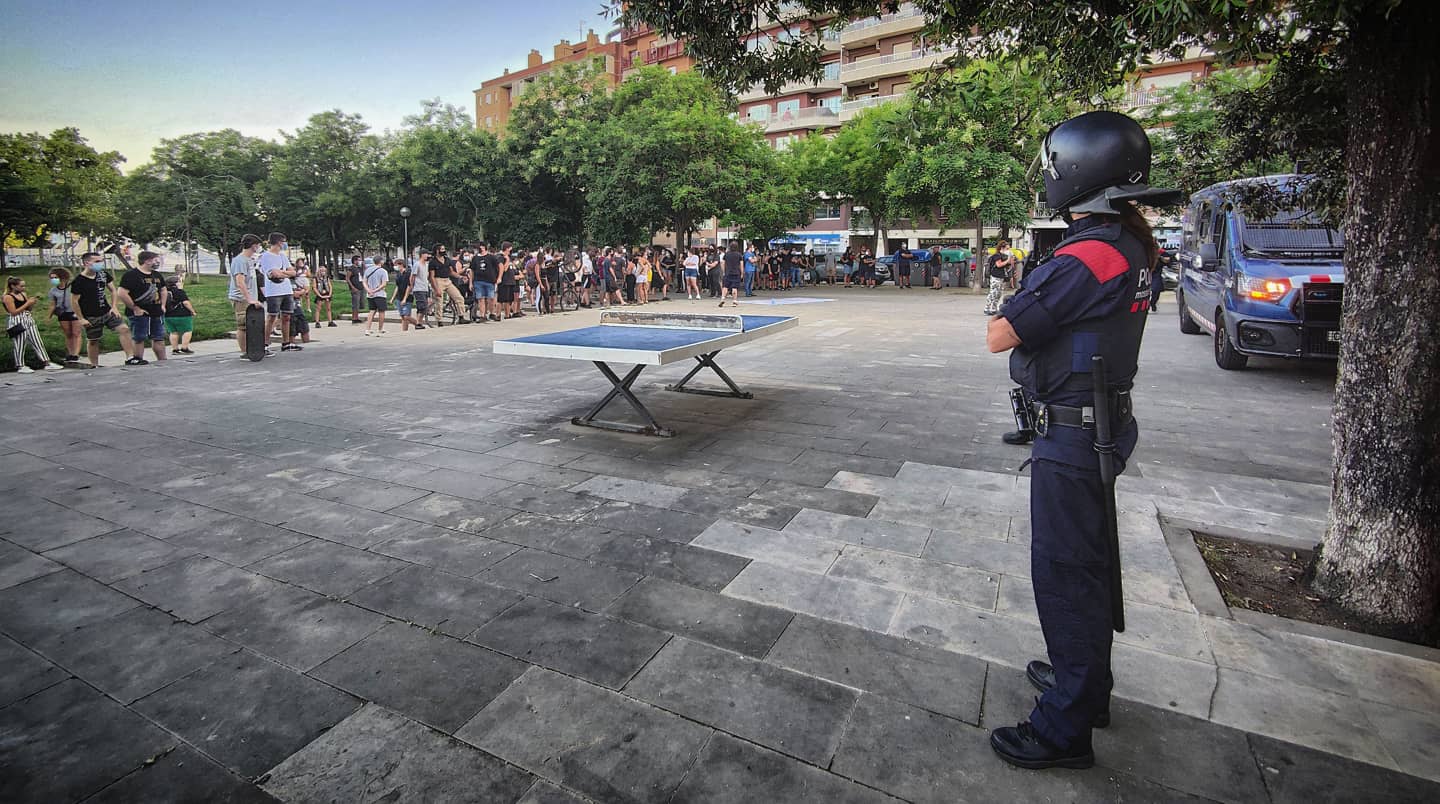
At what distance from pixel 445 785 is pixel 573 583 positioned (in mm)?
1278

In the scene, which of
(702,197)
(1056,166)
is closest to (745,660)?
(1056,166)

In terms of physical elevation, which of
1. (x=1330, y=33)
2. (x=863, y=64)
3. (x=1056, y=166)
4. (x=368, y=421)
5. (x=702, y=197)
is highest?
(x=863, y=64)

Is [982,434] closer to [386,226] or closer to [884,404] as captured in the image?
[884,404]

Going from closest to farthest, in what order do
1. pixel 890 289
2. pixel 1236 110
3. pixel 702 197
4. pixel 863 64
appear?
pixel 1236 110 < pixel 702 197 < pixel 890 289 < pixel 863 64

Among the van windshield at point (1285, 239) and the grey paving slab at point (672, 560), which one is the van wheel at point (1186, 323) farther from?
the grey paving slab at point (672, 560)

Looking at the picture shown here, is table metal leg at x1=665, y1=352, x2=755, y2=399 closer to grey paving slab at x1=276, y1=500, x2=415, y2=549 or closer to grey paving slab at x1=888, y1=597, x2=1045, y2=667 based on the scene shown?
grey paving slab at x1=276, y1=500, x2=415, y2=549

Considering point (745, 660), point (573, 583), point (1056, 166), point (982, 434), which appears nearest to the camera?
point (1056, 166)

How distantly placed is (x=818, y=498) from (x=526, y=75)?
81.9m

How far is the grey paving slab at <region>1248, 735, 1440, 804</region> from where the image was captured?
6.58 feet

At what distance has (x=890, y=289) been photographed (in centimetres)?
3036

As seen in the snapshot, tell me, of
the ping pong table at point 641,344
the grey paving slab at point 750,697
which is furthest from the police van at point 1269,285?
the grey paving slab at point 750,697

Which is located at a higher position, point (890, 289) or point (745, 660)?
point (890, 289)

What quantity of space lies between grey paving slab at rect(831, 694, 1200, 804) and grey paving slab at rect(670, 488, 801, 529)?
5.72 ft

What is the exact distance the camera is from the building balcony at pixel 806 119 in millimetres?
46906
